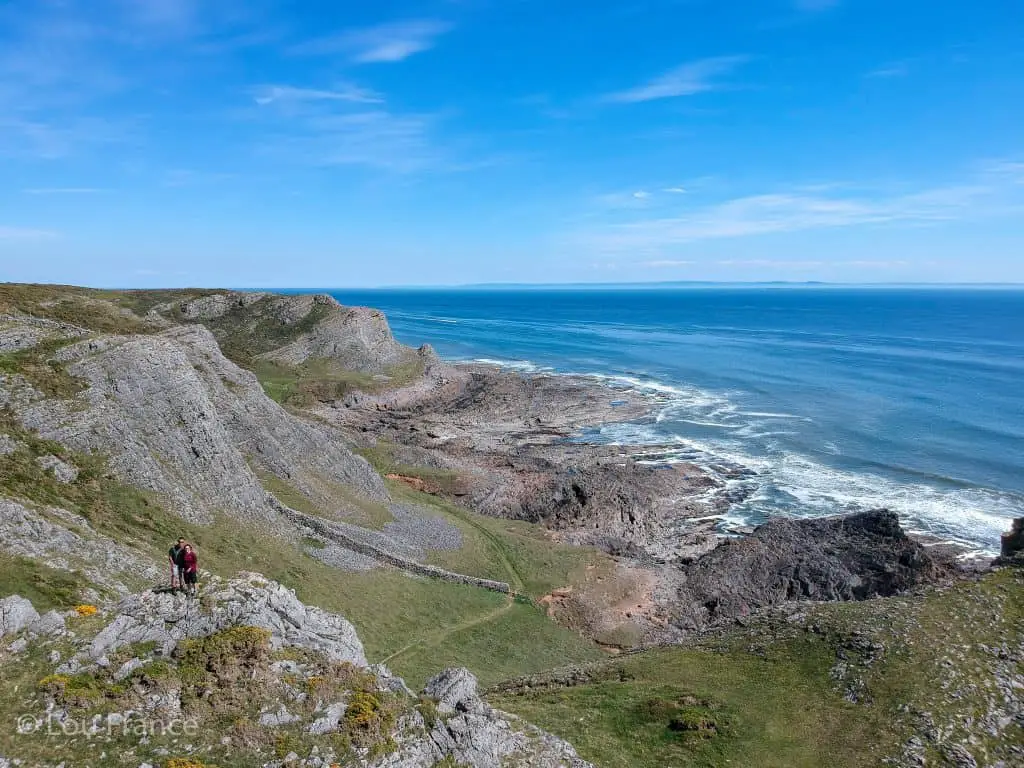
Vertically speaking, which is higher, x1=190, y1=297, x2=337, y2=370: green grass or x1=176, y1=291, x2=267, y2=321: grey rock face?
x1=176, y1=291, x2=267, y2=321: grey rock face

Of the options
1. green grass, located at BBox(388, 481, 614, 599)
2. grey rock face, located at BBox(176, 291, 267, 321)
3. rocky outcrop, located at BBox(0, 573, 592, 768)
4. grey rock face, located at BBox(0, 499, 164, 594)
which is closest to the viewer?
rocky outcrop, located at BBox(0, 573, 592, 768)

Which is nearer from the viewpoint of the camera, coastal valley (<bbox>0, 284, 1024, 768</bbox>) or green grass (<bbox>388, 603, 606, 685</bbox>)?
coastal valley (<bbox>0, 284, 1024, 768</bbox>)

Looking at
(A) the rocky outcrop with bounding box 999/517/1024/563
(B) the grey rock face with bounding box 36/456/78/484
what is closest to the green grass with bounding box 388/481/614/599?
(B) the grey rock face with bounding box 36/456/78/484

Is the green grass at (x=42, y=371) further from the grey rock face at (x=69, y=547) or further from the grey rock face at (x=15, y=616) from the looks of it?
the grey rock face at (x=15, y=616)

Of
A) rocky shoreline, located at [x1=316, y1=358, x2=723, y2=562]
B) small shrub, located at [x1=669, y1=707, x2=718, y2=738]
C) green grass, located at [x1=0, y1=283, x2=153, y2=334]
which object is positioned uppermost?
green grass, located at [x1=0, y1=283, x2=153, y2=334]


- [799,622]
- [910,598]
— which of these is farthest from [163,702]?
[910,598]

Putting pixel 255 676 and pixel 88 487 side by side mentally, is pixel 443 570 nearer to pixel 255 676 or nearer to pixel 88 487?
pixel 88 487

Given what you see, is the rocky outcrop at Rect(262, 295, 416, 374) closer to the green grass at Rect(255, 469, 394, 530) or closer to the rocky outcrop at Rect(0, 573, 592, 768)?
the green grass at Rect(255, 469, 394, 530)
